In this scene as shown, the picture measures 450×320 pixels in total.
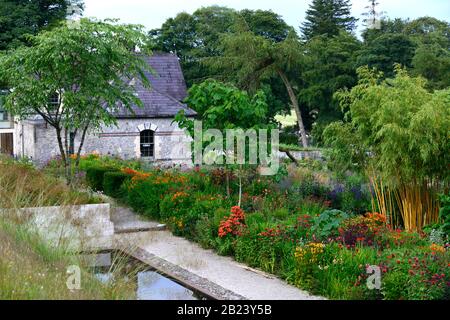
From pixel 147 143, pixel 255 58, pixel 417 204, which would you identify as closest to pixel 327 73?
pixel 255 58

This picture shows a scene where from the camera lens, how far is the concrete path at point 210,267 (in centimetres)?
895

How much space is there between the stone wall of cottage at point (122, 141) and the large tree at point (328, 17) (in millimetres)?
22463

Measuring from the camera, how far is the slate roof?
25.8m

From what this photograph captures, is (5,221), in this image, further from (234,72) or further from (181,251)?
(234,72)

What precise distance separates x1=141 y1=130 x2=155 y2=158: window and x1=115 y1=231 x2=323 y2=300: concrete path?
13.4 meters

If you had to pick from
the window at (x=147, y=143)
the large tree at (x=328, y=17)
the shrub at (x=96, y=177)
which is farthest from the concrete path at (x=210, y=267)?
the large tree at (x=328, y=17)

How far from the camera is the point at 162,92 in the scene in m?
28.5

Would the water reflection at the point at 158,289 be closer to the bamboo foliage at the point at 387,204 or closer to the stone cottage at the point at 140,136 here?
the bamboo foliage at the point at 387,204

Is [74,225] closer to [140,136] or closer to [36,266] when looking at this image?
[36,266]

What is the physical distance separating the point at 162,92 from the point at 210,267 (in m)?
18.8

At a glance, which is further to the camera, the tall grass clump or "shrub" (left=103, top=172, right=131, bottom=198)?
"shrub" (left=103, top=172, right=131, bottom=198)

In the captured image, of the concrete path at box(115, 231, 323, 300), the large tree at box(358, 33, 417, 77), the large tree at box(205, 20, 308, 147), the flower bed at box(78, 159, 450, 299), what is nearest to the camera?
the flower bed at box(78, 159, 450, 299)

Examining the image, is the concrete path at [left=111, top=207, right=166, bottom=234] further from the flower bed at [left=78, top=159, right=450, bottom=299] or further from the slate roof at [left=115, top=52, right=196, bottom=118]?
the slate roof at [left=115, top=52, right=196, bottom=118]

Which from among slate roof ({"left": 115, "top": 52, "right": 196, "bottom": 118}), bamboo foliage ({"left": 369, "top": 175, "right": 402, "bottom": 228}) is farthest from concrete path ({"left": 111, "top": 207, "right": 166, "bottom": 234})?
slate roof ({"left": 115, "top": 52, "right": 196, "bottom": 118})
